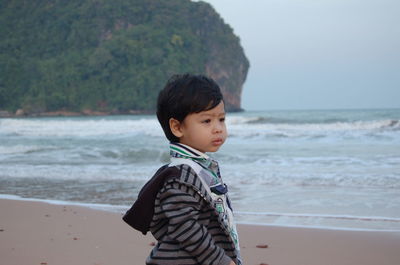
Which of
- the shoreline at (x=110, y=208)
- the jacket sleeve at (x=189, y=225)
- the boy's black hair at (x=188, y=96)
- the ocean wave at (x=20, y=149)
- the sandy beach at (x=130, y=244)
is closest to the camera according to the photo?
the jacket sleeve at (x=189, y=225)

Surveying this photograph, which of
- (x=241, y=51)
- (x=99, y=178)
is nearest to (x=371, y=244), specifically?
(x=99, y=178)

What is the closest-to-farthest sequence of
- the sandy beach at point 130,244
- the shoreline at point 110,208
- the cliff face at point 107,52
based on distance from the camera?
the sandy beach at point 130,244
the shoreline at point 110,208
the cliff face at point 107,52

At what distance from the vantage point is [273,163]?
9.81 meters

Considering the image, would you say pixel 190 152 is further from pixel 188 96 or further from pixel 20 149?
pixel 20 149

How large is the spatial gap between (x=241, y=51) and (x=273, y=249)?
3154 inches

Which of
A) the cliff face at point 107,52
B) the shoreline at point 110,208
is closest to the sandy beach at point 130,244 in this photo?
the shoreline at point 110,208

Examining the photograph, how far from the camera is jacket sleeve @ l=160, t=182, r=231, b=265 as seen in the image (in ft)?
4.86

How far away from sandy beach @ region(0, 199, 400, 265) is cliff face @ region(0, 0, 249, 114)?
203 feet

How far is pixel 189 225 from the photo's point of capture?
1479mm

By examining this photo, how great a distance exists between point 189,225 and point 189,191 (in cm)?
11

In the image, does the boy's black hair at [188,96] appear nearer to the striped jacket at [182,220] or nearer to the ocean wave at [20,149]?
the striped jacket at [182,220]

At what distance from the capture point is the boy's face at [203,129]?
165 centimetres

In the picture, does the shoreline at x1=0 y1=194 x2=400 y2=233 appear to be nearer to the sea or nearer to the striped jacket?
the sea

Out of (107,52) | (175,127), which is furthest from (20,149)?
(107,52)
